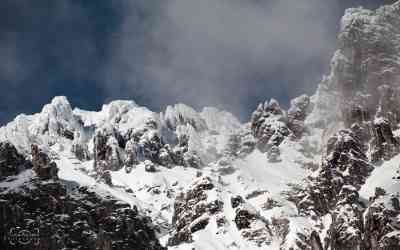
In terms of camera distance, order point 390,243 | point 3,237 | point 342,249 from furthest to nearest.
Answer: point 3,237 < point 342,249 < point 390,243

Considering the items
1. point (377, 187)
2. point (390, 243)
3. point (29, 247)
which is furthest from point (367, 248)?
point (29, 247)

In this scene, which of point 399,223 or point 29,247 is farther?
point 29,247

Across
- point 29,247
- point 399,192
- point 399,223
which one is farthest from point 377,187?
point 29,247

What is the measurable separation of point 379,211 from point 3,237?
100925 millimetres

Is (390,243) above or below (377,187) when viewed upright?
A: below

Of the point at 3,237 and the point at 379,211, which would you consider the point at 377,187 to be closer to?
the point at 379,211

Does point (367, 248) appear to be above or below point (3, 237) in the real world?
below

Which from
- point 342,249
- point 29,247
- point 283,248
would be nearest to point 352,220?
point 342,249

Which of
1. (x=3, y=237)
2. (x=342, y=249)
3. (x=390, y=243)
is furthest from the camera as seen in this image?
(x=3, y=237)

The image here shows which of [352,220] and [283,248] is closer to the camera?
[352,220]

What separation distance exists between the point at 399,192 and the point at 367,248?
1835cm

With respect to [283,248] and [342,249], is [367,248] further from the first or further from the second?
[283,248]

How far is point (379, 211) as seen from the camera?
178m

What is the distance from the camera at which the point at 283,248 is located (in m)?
200
